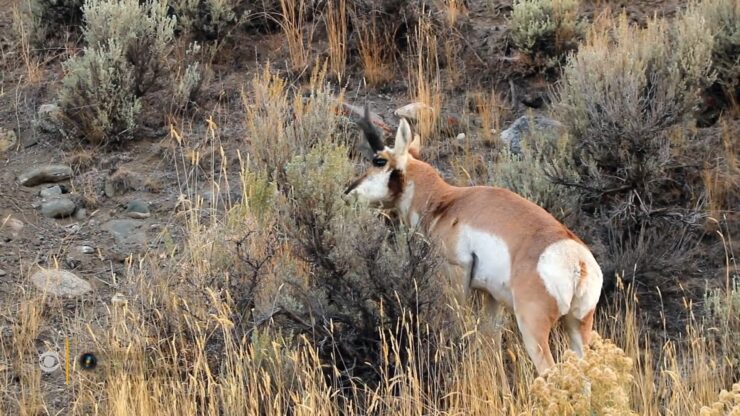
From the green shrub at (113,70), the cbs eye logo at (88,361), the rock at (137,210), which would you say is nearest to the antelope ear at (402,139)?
the rock at (137,210)

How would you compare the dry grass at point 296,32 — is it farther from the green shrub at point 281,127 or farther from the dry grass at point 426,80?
the green shrub at point 281,127

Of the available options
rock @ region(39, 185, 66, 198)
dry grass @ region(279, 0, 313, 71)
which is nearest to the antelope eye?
rock @ region(39, 185, 66, 198)

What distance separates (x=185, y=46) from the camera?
1034cm

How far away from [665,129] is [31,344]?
4.67 metres

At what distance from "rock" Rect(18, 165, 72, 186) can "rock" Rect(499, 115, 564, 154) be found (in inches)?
141

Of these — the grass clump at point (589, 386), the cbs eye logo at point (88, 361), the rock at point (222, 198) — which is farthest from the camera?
the rock at point (222, 198)

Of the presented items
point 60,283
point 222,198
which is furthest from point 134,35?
point 60,283

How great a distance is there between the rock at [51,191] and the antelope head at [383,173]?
2529 mm

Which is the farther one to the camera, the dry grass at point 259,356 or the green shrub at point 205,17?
the green shrub at point 205,17

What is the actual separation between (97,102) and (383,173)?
293 centimetres

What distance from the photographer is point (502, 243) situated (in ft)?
20.5

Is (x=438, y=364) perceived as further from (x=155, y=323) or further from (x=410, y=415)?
(x=155, y=323)

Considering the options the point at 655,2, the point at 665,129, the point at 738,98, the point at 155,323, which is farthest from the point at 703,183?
the point at 155,323

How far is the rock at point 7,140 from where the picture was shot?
8.89 meters
